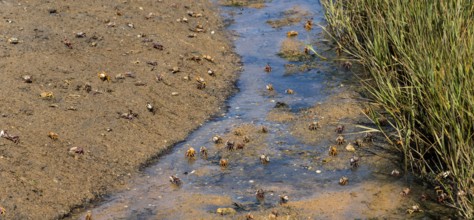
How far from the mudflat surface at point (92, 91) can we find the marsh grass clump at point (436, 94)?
8.95 feet

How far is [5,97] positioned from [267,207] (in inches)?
143

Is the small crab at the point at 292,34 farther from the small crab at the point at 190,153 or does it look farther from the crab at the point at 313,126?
the small crab at the point at 190,153

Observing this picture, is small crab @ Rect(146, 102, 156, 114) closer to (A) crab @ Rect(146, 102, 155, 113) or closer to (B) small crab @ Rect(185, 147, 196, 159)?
(A) crab @ Rect(146, 102, 155, 113)

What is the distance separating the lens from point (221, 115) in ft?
33.8

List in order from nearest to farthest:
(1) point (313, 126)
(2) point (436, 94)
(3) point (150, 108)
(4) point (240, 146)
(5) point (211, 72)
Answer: (2) point (436, 94)
(4) point (240, 146)
(1) point (313, 126)
(3) point (150, 108)
(5) point (211, 72)

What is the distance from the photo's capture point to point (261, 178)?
8281mm

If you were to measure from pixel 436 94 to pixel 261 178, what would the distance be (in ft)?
6.69

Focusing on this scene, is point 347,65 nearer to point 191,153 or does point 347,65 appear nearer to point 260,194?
point 191,153

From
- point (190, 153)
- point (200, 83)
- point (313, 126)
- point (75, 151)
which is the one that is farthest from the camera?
point (200, 83)

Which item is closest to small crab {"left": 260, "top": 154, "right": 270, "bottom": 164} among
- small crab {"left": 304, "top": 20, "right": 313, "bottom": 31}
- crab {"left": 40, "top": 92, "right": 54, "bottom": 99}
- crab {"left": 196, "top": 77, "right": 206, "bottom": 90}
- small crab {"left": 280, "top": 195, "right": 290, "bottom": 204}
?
small crab {"left": 280, "top": 195, "right": 290, "bottom": 204}

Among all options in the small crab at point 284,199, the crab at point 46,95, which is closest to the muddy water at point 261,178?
the small crab at point 284,199

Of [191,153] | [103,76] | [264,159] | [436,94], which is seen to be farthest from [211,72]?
[436,94]

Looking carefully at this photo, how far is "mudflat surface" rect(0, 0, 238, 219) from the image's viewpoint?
26.2 ft

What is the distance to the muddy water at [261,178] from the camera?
7.52m
